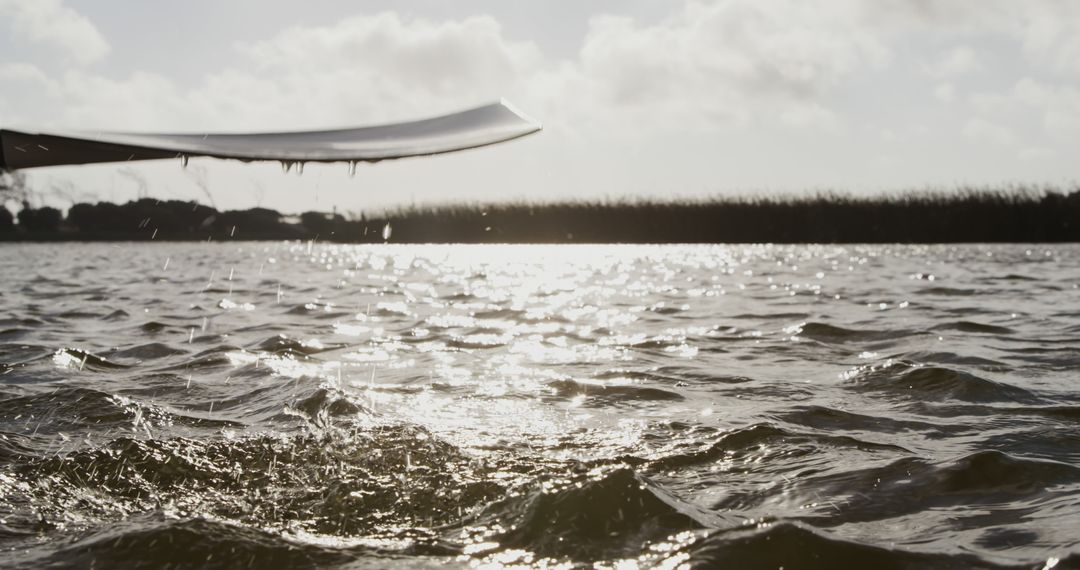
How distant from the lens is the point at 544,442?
141 inches

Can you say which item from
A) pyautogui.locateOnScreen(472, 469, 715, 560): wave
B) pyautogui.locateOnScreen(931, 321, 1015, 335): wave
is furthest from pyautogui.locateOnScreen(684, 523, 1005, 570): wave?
pyautogui.locateOnScreen(931, 321, 1015, 335): wave

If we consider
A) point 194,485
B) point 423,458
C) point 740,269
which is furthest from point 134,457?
point 740,269

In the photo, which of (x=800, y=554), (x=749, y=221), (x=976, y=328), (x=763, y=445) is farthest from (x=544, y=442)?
(x=749, y=221)

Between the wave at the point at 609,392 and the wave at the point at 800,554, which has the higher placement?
the wave at the point at 800,554

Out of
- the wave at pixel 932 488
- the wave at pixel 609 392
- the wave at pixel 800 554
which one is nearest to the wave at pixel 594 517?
the wave at pixel 800 554

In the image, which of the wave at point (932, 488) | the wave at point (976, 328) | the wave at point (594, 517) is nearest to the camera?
the wave at point (594, 517)

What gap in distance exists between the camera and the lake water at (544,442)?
239cm

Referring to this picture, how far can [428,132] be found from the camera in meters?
3.52

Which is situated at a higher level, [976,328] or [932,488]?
[976,328]

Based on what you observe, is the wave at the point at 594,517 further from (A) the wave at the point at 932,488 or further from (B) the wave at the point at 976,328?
(B) the wave at the point at 976,328

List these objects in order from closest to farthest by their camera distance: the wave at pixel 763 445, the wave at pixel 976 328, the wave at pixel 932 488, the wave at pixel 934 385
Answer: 1. the wave at pixel 932 488
2. the wave at pixel 763 445
3. the wave at pixel 934 385
4. the wave at pixel 976 328

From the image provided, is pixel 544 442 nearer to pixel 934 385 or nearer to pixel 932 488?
pixel 932 488

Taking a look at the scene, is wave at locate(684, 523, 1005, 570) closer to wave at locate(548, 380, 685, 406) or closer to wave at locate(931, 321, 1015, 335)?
wave at locate(548, 380, 685, 406)

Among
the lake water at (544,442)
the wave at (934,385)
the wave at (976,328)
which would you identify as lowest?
the lake water at (544,442)
